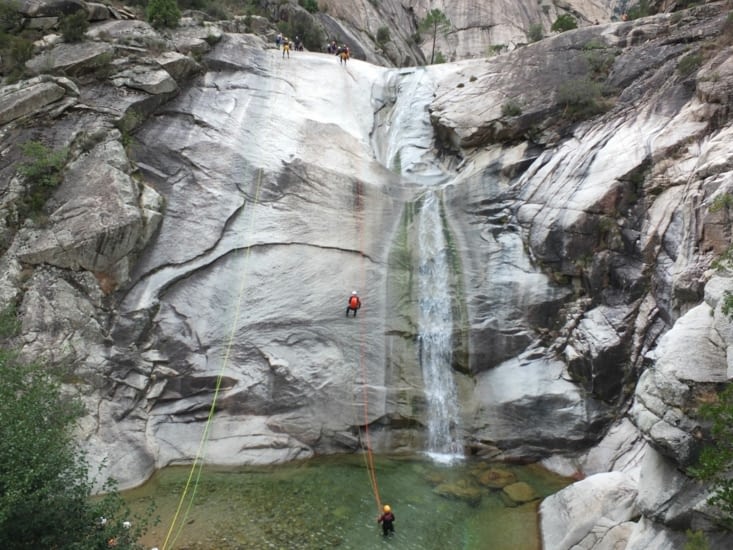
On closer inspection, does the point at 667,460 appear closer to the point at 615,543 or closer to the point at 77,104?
the point at 615,543

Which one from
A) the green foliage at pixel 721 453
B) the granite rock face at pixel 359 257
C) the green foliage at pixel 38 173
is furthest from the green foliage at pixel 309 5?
the green foliage at pixel 721 453

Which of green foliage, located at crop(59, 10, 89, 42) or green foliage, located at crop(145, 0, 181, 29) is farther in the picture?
green foliage, located at crop(145, 0, 181, 29)

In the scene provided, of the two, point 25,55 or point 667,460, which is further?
point 25,55

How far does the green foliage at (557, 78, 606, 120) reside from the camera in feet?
74.1

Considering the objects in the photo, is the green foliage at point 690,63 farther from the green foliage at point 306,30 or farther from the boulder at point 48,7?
the boulder at point 48,7

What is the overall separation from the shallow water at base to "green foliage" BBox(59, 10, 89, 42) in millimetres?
19914

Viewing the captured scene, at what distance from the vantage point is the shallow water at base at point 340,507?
523 inches

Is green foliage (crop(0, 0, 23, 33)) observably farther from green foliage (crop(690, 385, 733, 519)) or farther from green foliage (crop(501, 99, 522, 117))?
green foliage (crop(690, 385, 733, 519))

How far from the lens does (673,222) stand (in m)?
16.7

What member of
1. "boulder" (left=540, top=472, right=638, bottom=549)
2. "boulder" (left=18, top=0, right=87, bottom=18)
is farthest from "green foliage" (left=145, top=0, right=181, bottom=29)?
"boulder" (left=540, top=472, right=638, bottom=549)

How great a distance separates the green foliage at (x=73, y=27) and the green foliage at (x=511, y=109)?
19865mm

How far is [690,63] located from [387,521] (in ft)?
65.4

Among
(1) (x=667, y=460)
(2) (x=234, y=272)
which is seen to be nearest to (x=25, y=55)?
(2) (x=234, y=272)

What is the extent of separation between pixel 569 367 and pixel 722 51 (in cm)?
1322
